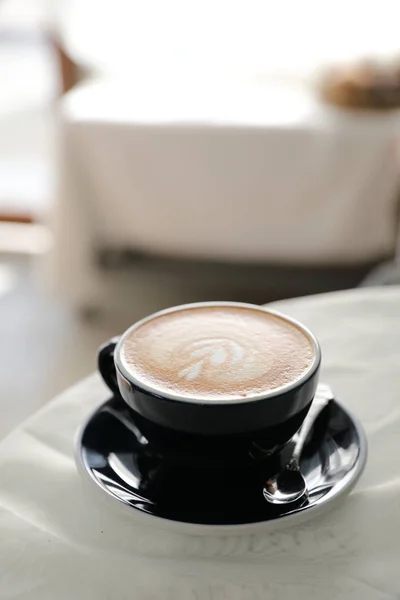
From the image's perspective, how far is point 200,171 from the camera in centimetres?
171

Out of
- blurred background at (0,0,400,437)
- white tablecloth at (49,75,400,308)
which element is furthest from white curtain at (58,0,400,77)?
white tablecloth at (49,75,400,308)

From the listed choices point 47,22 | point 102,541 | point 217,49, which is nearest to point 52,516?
point 102,541

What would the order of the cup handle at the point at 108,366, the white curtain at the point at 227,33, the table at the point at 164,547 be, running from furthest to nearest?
the white curtain at the point at 227,33, the cup handle at the point at 108,366, the table at the point at 164,547

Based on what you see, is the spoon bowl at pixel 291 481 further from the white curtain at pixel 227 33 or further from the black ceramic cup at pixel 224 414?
the white curtain at pixel 227 33

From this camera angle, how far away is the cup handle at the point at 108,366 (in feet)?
1.68

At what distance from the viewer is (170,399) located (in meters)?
0.44

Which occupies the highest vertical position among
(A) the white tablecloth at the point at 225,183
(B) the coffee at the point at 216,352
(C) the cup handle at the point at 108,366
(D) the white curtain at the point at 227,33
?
(B) the coffee at the point at 216,352

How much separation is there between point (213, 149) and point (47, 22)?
1081 millimetres

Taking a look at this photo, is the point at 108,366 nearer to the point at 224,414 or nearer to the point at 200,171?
the point at 224,414

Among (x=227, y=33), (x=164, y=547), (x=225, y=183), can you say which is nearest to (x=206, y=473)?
(x=164, y=547)

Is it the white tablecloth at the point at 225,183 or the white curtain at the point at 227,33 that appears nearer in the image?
the white tablecloth at the point at 225,183

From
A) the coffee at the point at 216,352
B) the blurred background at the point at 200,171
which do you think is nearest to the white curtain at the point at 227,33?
the blurred background at the point at 200,171

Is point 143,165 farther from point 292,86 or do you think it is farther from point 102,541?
point 102,541

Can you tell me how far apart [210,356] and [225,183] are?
4.11ft
